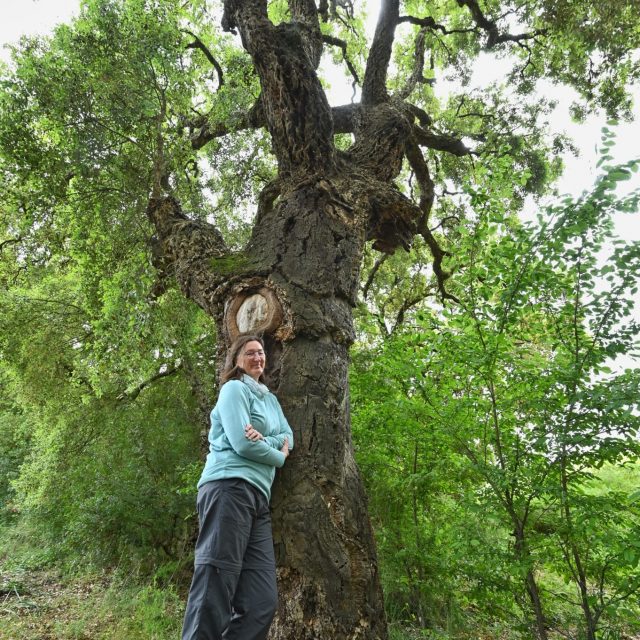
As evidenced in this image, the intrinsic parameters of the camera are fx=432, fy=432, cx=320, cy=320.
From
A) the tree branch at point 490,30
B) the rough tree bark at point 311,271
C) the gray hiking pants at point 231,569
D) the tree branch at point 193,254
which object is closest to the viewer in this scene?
the gray hiking pants at point 231,569

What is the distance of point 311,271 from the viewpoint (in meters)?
3.66

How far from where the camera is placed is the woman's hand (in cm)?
236

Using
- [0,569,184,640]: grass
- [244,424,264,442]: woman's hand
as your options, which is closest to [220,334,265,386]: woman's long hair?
[244,424,264,442]: woman's hand

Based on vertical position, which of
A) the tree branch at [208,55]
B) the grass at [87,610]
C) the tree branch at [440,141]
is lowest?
the grass at [87,610]

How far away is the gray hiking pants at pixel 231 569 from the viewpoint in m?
2.04

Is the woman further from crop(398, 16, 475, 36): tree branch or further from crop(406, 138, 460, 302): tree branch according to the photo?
crop(398, 16, 475, 36): tree branch

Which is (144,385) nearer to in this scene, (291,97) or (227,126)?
(227,126)

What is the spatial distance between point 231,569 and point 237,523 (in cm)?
21

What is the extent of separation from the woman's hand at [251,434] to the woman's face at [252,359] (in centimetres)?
50

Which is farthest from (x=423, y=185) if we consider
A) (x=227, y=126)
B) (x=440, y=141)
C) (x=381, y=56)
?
(x=227, y=126)

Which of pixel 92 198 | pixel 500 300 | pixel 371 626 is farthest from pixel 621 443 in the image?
pixel 92 198

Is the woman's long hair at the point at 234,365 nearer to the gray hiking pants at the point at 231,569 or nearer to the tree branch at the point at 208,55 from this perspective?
the gray hiking pants at the point at 231,569

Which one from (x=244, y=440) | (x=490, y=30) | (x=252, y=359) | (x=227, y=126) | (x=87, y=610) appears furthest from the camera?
(x=490, y=30)

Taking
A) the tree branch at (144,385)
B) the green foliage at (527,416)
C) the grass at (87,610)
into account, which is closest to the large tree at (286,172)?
the green foliage at (527,416)
